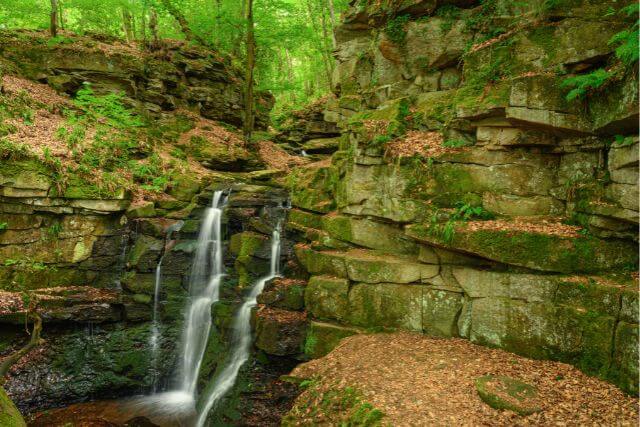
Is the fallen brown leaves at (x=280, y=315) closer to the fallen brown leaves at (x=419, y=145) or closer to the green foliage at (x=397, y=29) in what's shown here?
the fallen brown leaves at (x=419, y=145)

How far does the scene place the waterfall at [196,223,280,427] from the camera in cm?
838

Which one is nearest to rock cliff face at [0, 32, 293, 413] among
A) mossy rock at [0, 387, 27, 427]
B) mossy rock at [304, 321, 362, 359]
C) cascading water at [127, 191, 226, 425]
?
cascading water at [127, 191, 226, 425]

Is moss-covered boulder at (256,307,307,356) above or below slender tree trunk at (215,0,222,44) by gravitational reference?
below

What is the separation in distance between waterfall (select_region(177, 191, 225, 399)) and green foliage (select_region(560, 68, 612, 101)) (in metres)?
10.0

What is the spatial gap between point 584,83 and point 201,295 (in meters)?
10.8

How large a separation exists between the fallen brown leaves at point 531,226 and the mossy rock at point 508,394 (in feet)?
9.25

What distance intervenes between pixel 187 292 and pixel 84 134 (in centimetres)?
696

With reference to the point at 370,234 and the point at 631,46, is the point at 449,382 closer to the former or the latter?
the point at 370,234

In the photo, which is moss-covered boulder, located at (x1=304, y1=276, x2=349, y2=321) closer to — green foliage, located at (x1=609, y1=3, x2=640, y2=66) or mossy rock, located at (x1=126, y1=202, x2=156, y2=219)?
mossy rock, located at (x1=126, y1=202, x2=156, y2=219)

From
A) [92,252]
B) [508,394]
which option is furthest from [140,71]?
[508,394]

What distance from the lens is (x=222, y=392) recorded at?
27.4ft

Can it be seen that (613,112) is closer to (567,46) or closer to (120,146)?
(567,46)

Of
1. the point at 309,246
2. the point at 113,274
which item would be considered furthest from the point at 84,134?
the point at 309,246

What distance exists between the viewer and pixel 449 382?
600 centimetres
